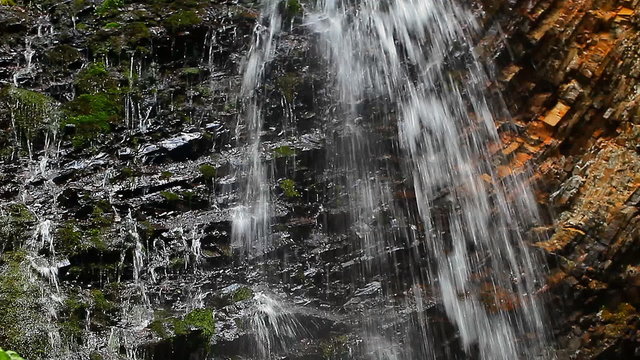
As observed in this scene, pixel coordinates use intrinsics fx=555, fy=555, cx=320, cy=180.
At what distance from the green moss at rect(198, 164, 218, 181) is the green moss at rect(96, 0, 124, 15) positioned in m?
4.09

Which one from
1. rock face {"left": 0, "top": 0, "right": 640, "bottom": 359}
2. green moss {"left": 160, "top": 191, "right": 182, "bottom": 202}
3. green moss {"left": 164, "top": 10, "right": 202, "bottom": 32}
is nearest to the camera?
rock face {"left": 0, "top": 0, "right": 640, "bottom": 359}

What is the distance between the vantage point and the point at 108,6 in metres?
10.1

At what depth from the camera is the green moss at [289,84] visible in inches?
348

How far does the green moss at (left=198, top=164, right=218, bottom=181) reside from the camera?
310 inches

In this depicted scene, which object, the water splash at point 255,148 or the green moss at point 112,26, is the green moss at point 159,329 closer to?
the water splash at point 255,148

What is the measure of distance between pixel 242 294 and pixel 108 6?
626 centimetres

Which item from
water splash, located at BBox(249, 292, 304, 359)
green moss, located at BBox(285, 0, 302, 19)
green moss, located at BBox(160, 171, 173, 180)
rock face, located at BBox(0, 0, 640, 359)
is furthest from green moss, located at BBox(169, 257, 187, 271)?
green moss, located at BBox(285, 0, 302, 19)

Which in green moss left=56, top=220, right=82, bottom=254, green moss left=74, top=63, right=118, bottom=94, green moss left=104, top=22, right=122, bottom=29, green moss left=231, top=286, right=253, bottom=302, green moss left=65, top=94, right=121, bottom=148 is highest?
green moss left=104, top=22, right=122, bottom=29

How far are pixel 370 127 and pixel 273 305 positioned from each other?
3.12 m

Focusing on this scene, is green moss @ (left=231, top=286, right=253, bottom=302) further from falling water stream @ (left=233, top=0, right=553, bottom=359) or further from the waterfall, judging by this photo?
the waterfall

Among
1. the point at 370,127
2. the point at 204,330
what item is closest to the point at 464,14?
the point at 370,127

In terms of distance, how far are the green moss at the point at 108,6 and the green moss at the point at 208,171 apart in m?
4.09

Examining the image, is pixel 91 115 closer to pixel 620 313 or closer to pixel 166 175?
pixel 166 175

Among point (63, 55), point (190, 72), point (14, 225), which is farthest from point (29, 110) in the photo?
point (190, 72)
